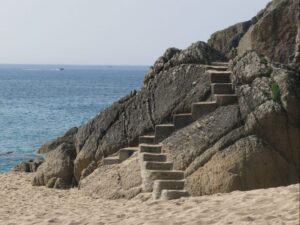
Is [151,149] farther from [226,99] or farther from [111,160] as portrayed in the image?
[226,99]

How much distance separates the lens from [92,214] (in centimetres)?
1334

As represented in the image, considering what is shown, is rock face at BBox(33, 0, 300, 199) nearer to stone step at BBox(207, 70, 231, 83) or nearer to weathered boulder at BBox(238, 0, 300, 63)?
weathered boulder at BBox(238, 0, 300, 63)

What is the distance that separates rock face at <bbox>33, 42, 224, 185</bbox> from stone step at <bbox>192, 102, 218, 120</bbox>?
0.63 meters

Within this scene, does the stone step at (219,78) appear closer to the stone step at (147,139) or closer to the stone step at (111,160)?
the stone step at (147,139)

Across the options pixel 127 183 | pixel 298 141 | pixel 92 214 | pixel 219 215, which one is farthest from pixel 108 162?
pixel 219 215

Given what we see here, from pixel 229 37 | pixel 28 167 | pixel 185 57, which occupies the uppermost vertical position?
pixel 229 37

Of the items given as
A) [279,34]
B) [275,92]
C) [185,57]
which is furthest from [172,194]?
[279,34]

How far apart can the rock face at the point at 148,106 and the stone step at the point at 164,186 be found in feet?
8.84

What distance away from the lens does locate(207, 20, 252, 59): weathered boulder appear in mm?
21828

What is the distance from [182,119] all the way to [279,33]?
3.40 meters

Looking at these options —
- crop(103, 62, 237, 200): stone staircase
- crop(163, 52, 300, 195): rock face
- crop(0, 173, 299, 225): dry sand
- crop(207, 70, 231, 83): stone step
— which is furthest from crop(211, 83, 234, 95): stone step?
crop(0, 173, 299, 225): dry sand

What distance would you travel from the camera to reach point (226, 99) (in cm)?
1580

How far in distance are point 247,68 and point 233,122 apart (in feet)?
5.00

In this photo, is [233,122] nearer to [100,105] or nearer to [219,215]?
[219,215]
